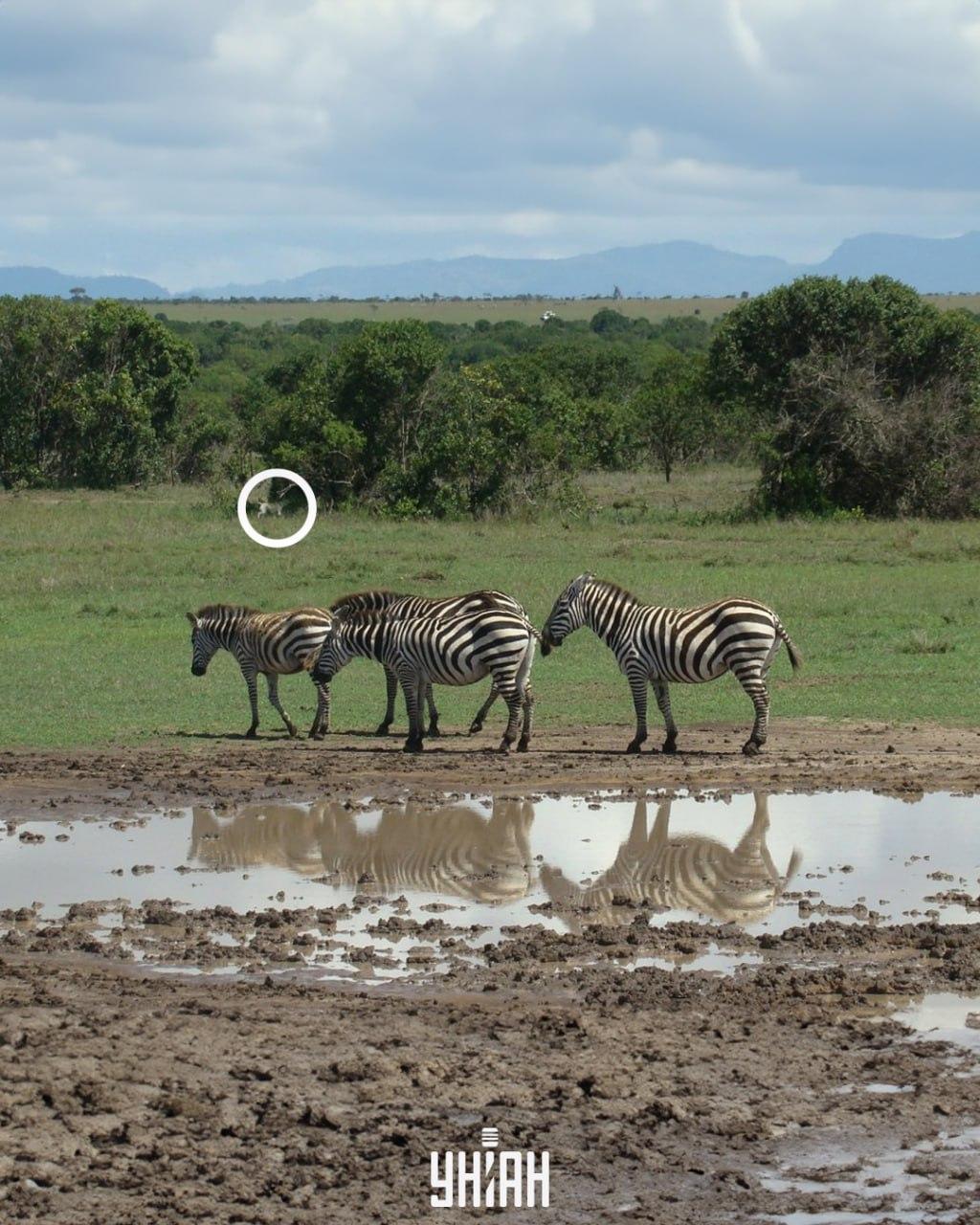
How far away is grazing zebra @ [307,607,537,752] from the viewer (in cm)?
1412

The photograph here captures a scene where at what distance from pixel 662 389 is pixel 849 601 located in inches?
1064

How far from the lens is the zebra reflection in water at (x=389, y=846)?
978cm

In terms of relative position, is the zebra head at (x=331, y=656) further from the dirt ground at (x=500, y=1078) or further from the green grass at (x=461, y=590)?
the dirt ground at (x=500, y=1078)

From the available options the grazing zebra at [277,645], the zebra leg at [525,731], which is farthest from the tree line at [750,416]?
the zebra leg at [525,731]

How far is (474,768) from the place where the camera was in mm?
13242

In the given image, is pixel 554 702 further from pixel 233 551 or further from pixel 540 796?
pixel 233 551

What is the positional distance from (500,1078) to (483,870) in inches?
148

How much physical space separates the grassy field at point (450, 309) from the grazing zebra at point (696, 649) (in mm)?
131978

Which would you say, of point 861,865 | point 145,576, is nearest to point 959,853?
point 861,865

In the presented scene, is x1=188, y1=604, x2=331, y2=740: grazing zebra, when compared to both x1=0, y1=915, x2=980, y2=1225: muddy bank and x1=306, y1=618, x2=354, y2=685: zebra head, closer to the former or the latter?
x1=306, y1=618, x2=354, y2=685: zebra head

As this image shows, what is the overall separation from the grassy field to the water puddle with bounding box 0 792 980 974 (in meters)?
135

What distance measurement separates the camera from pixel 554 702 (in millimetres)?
16469

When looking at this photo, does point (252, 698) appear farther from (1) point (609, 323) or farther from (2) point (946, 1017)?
(1) point (609, 323)

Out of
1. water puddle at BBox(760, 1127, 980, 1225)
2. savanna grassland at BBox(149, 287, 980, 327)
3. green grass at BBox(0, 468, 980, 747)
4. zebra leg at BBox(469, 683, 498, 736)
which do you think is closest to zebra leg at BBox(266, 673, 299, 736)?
green grass at BBox(0, 468, 980, 747)
